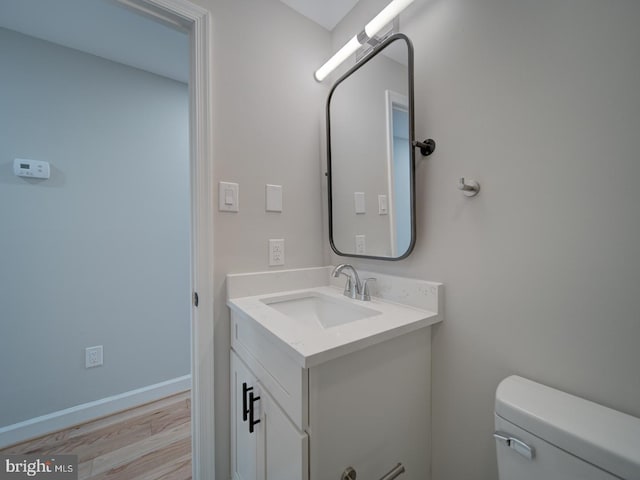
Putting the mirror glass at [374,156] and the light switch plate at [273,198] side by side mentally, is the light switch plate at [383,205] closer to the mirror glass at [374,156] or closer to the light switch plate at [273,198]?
the mirror glass at [374,156]

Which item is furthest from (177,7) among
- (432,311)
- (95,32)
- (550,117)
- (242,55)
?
(432,311)

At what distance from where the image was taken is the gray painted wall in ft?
4.53

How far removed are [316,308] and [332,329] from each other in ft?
1.59

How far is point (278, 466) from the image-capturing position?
27.2 inches

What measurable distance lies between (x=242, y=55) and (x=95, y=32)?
1017mm

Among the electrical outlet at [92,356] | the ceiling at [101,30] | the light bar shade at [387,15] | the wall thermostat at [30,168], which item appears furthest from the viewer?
the electrical outlet at [92,356]

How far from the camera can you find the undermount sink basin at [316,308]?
103cm

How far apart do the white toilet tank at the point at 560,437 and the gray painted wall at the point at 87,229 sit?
6.46 ft

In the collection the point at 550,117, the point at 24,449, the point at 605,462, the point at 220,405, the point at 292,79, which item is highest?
the point at 292,79

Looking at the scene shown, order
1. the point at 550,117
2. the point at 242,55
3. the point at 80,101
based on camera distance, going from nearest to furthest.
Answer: the point at 550,117
the point at 242,55
the point at 80,101

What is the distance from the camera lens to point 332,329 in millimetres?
695

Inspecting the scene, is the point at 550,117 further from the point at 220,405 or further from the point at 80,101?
the point at 80,101

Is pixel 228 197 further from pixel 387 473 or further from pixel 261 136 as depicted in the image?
pixel 387 473

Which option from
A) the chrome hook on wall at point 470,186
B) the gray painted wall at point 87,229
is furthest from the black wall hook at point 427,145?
the gray painted wall at point 87,229
